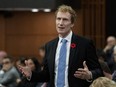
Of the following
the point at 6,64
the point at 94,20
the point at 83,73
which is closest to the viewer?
the point at 83,73

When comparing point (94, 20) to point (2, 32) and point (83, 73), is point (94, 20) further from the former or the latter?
point (83, 73)

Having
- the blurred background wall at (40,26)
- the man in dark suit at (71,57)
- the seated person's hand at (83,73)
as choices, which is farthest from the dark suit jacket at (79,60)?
the blurred background wall at (40,26)

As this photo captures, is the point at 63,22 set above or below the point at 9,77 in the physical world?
above

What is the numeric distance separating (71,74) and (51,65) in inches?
10.1

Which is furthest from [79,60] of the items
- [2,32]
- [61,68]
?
[2,32]

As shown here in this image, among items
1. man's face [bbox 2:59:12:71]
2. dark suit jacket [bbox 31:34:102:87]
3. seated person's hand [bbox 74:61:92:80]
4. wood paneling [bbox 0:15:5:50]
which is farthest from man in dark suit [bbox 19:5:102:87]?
wood paneling [bbox 0:15:5:50]

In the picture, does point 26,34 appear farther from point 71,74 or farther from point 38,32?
point 71,74

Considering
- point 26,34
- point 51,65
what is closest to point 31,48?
point 26,34

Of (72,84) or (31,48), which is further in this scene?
(31,48)

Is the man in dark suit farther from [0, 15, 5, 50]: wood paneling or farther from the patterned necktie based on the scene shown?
[0, 15, 5, 50]: wood paneling

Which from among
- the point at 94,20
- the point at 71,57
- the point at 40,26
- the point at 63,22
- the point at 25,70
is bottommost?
the point at 40,26

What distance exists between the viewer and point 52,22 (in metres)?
14.5

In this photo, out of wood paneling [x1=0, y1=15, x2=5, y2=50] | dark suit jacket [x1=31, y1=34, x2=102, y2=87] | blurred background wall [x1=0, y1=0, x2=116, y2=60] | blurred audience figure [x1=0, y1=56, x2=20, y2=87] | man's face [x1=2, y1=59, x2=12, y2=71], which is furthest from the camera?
wood paneling [x1=0, y1=15, x2=5, y2=50]

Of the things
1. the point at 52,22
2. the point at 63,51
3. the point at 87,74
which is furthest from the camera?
the point at 52,22
